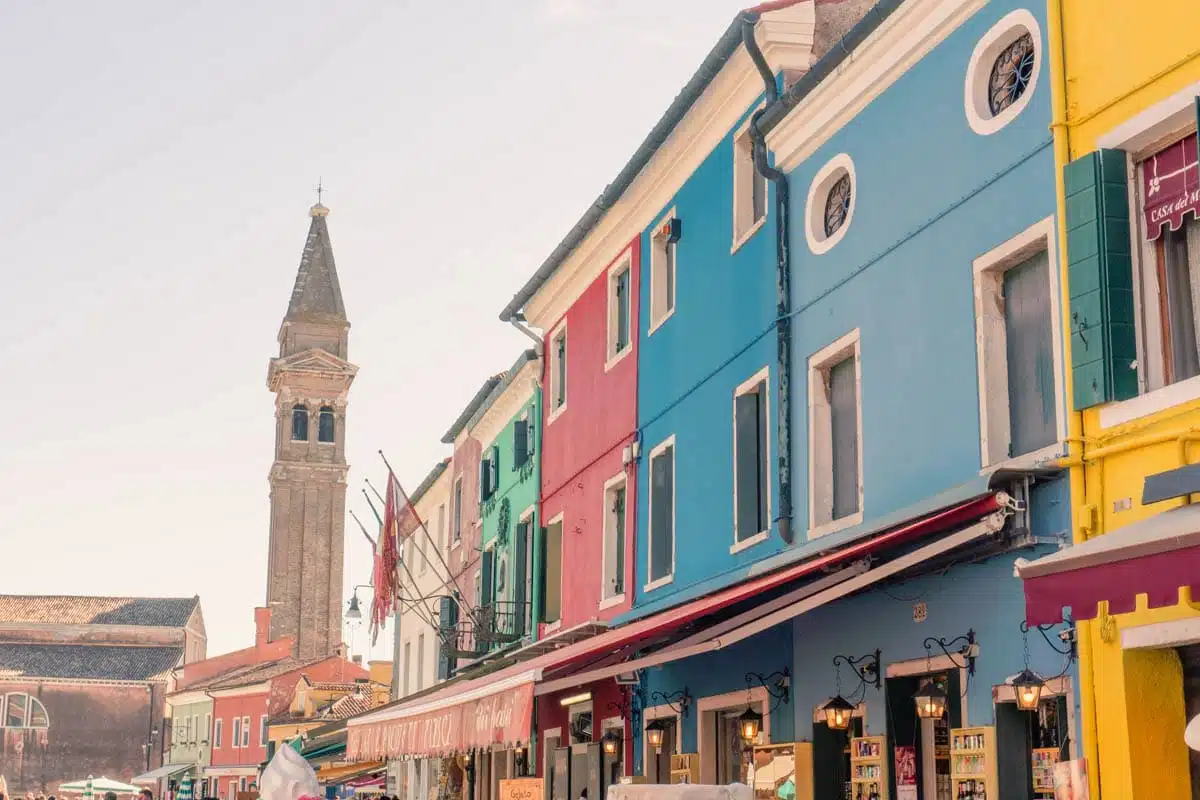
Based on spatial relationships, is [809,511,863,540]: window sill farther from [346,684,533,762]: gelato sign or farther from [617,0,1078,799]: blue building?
[346,684,533,762]: gelato sign

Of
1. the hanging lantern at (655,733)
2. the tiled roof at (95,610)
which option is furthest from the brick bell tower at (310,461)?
the hanging lantern at (655,733)

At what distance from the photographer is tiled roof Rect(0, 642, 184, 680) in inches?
3233

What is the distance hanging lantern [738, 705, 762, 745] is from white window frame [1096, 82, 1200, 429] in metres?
5.35

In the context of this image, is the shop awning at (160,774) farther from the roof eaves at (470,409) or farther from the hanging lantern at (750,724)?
the hanging lantern at (750,724)

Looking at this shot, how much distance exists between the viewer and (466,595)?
98.1ft

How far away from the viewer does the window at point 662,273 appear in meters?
17.6

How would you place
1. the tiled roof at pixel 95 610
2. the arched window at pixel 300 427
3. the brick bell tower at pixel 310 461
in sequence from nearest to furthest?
the tiled roof at pixel 95 610, the brick bell tower at pixel 310 461, the arched window at pixel 300 427

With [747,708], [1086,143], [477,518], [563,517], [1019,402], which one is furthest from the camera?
[477,518]

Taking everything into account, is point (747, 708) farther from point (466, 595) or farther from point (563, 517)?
point (466, 595)

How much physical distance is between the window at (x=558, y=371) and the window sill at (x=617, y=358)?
2493 mm

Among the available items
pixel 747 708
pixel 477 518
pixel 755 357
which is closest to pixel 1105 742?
pixel 747 708

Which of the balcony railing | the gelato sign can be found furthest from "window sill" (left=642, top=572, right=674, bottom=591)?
the balcony railing

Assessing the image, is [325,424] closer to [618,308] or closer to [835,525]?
[618,308]

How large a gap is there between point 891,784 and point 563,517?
1087 centimetres
